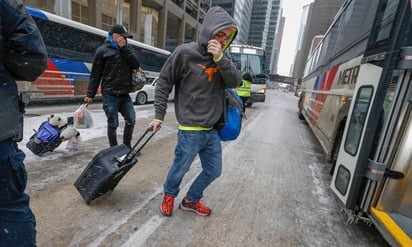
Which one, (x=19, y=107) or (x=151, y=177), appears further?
(x=151, y=177)

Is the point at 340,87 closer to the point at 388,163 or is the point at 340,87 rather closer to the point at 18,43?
the point at 388,163

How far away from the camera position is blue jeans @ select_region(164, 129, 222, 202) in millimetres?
1982

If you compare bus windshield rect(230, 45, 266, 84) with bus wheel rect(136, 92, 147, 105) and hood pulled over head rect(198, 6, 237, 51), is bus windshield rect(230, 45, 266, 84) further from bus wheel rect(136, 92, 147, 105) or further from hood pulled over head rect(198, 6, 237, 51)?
hood pulled over head rect(198, 6, 237, 51)

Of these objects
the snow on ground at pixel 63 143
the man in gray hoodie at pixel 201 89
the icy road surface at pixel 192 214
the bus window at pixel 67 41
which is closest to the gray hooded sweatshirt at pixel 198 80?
the man in gray hoodie at pixel 201 89

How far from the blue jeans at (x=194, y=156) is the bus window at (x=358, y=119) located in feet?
4.58

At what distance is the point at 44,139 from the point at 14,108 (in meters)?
2.49

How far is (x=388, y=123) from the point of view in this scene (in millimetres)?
1924

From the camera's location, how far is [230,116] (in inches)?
84.0

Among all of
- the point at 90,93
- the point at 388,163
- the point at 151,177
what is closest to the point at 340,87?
the point at 388,163

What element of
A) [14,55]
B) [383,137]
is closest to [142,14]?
[14,55]

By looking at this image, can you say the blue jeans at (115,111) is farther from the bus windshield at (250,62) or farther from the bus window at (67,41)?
the bus windshield at (250,62)

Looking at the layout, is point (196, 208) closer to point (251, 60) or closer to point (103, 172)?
point (103, 172)

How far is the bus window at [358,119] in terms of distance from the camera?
82.6 inches

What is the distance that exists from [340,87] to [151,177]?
361cm
